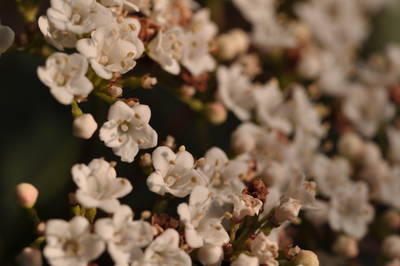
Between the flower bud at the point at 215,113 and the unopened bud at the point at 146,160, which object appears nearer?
the unopened bud at the point at 146,160

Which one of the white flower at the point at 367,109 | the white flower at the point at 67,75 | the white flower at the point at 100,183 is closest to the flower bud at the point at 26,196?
the white flower at the point at 100,183

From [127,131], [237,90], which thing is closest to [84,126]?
[127,131]

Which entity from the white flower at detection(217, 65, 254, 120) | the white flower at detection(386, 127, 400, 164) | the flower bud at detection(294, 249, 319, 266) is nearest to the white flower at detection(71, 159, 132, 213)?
the flower bud at detection(294, 249, 319, 266)

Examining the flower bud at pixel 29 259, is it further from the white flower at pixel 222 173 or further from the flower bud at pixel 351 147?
the flower bud at pixel 351 147

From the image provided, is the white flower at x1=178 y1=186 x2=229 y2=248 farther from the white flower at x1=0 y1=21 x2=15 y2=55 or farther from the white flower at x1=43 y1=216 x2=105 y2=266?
the white flower at x1=0 y1=21 x2=15 y2=55

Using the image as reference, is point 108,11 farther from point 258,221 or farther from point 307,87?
point 307,87
